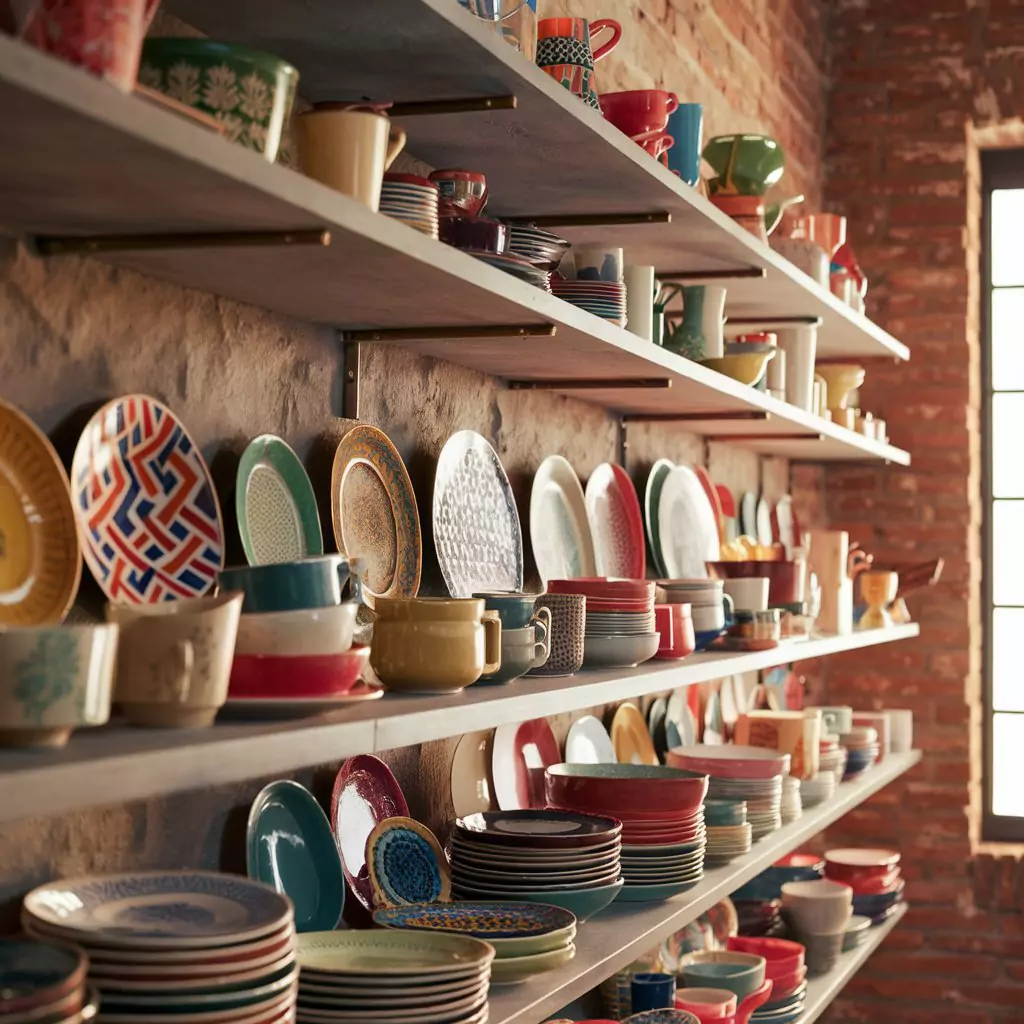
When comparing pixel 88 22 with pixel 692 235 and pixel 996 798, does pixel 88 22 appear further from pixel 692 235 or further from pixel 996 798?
pixel 996 798

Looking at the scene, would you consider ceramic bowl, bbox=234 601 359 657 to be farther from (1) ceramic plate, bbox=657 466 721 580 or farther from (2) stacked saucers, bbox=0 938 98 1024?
(1) ceramic plate, bbox=657 466 721 580

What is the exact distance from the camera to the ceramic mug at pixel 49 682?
0.91 meters

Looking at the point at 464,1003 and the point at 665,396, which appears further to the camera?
the point at 665,396

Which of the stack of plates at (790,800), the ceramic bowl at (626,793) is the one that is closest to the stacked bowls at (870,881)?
the stack of plates at (790,800)

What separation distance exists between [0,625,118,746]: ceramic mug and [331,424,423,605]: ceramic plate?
0.73 metres

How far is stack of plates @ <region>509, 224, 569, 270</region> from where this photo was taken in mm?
1718

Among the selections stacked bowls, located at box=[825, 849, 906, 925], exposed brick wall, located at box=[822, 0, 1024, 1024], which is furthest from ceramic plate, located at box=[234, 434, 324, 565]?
exposed brick wall, located at box=[822, 0, 1024, 1024]

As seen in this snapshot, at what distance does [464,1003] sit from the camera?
1.40 meters

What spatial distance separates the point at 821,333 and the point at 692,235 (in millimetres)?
1261

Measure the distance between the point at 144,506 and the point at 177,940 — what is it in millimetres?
462

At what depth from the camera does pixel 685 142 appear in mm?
2270

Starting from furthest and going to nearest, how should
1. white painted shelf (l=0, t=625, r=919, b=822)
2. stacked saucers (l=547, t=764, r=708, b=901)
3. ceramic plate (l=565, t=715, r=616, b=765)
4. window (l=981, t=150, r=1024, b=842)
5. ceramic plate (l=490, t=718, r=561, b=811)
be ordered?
window (l=981, t=150, r=1024, b=842)
ceramic plate (l=565, t=715, r=616, b=765)
ceramic plate (l=490, t=718, r=561, b=811)
stacked saucers (l=547, t=764, r=708, b=901)
white painted shelf (l=0, t=625, r=919, b=822)

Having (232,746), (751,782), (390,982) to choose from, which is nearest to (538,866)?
(390,982)

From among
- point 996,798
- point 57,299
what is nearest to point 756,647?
point 57,299
